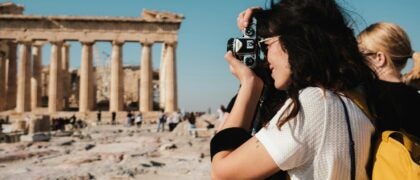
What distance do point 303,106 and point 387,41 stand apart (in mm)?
910

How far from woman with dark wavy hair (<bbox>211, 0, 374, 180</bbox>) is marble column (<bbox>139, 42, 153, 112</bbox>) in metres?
45.0

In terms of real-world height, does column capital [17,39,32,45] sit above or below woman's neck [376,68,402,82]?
above

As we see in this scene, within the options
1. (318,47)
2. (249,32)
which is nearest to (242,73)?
(249,32)

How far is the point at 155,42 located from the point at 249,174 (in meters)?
46.4

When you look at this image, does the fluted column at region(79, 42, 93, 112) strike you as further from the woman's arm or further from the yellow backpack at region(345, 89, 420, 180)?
the yellow backpack at region(345, 89, 420, 180)

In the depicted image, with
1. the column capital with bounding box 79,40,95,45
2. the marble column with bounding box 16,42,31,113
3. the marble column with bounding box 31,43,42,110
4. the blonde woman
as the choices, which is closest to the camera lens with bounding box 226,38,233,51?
the blonde woman

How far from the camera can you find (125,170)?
735 centimetres

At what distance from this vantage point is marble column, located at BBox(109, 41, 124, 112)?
46.9 meters

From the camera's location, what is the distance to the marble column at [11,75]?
49669mm

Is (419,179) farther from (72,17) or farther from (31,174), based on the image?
(72,17)

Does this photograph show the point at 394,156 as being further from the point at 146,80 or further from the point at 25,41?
the point at 25,41

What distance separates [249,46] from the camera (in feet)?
7.06

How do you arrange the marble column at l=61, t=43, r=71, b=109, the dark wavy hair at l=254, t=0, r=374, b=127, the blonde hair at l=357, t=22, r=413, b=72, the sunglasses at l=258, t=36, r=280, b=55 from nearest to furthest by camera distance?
the dark wavy hair at l=254, t=0, r=374, b=127 < the sunglasses at l=258, t=36, r=280, b=55 < the blonde hair at l=357, t=22, r=413, b=72 < the marble column at l=61, t=43, r=71, b=109

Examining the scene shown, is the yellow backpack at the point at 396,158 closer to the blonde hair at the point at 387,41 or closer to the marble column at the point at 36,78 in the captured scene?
the blonde hair at the point at 387,41
